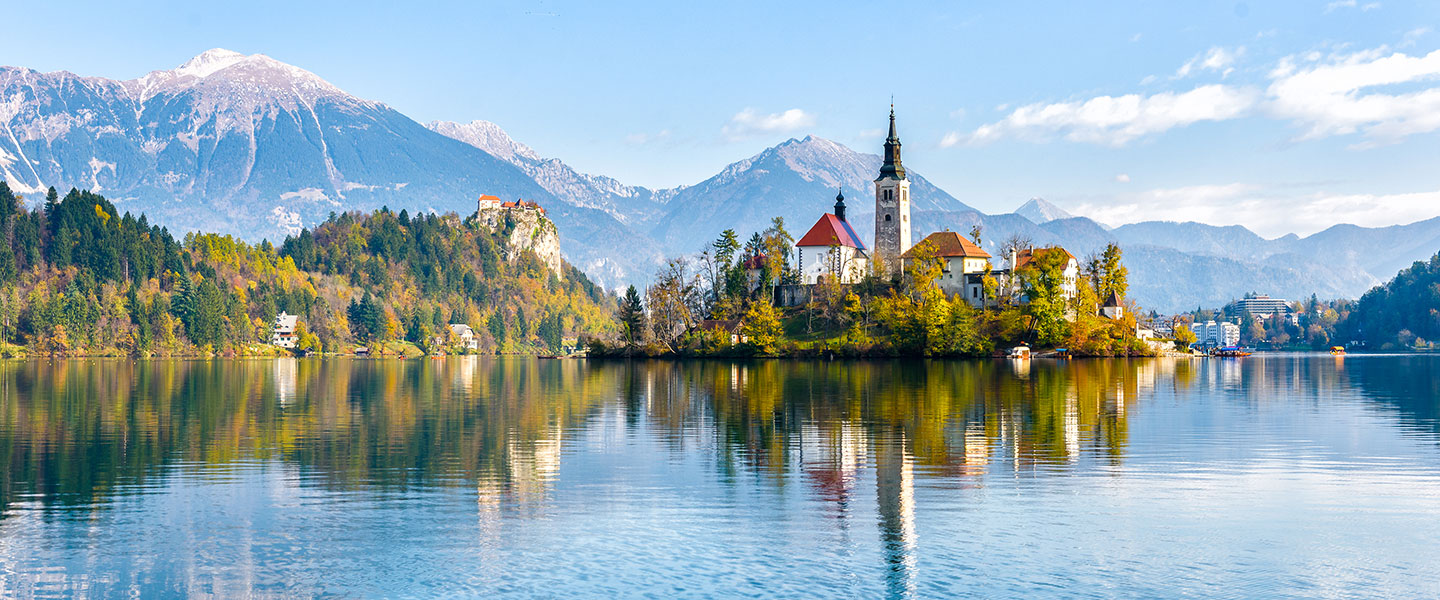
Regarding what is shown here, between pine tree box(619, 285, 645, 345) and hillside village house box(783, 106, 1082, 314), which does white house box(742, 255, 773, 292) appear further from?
pine tree box(619, 285, 645, 345)

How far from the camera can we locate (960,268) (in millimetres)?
154875

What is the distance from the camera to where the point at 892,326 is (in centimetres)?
14012

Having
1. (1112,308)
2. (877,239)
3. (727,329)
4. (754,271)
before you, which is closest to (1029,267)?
(1112,308)

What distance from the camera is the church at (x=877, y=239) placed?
6373 inches

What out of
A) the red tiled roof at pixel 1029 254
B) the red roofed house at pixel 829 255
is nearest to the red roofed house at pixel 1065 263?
the red tiled roof at pixel 1029 254

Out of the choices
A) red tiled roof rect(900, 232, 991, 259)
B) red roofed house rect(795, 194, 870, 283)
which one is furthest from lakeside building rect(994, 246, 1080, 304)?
red roofed house rect(795, 194, 870, 283)

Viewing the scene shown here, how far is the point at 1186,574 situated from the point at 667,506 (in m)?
11.9

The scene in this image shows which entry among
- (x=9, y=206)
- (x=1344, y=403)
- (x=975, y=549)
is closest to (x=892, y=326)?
(x=1344, y=403)

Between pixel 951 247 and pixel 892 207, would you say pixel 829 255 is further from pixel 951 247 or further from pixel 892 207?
pixel 951 247

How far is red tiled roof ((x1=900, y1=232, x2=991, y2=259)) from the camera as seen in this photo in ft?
508

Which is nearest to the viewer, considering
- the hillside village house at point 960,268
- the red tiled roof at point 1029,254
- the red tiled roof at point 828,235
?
the red tiled roof at point 1029,254

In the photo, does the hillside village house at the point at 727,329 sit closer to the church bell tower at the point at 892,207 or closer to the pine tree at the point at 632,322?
the pine tree at the point at 632,322

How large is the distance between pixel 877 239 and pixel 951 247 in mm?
14843

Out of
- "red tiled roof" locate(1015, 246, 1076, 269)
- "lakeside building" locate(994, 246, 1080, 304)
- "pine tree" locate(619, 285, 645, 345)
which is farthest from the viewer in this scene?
"pine tree" locate(619, 285, 645, 345)
